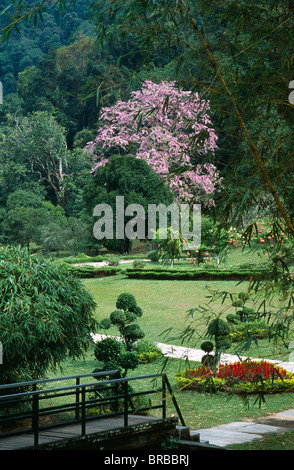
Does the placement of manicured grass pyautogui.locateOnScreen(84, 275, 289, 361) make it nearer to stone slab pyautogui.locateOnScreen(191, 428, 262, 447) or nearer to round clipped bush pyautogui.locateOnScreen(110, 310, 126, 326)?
round clipped bush pyautogui.locateOnScreen(110, 310, 126, 326)

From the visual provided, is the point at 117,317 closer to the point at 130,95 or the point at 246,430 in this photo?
the point at 246,430

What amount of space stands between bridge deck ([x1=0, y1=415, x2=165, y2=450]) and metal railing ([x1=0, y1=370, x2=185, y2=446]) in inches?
2.5

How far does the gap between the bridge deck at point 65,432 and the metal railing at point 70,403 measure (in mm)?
62

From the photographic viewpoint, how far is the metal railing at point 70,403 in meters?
5.64

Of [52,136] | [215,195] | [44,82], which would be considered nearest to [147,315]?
[215,195]

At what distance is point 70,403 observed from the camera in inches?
320

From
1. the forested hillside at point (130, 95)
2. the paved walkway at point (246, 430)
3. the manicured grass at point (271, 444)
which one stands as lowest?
the paved walkway at point (246, 430)

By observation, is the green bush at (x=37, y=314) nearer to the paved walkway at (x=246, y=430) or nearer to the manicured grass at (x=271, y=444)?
the paved walkway at (x=246, y=430)

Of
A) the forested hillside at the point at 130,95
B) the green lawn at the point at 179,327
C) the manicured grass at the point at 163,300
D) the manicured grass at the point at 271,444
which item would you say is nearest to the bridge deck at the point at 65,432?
the green lawn at the point at 179,327

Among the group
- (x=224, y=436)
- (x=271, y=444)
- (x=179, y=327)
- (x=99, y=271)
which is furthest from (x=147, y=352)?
(x=99, y=271)

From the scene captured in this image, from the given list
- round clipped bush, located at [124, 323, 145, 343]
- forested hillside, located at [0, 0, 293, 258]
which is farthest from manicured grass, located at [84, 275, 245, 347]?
forested hillside, located at [0, 0, 293, 258]

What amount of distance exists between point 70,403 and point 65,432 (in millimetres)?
2118

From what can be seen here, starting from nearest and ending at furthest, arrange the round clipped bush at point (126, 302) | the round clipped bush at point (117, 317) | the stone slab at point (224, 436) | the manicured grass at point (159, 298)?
the stone slab at point (224, 436), the round clipped bush at point (117, 317), the round clipped bush at point (126, 302), the manicured grass at point (159, 298)

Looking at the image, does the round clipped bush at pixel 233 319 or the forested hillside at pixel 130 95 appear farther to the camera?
the round clipped bush at pixel 233 319
